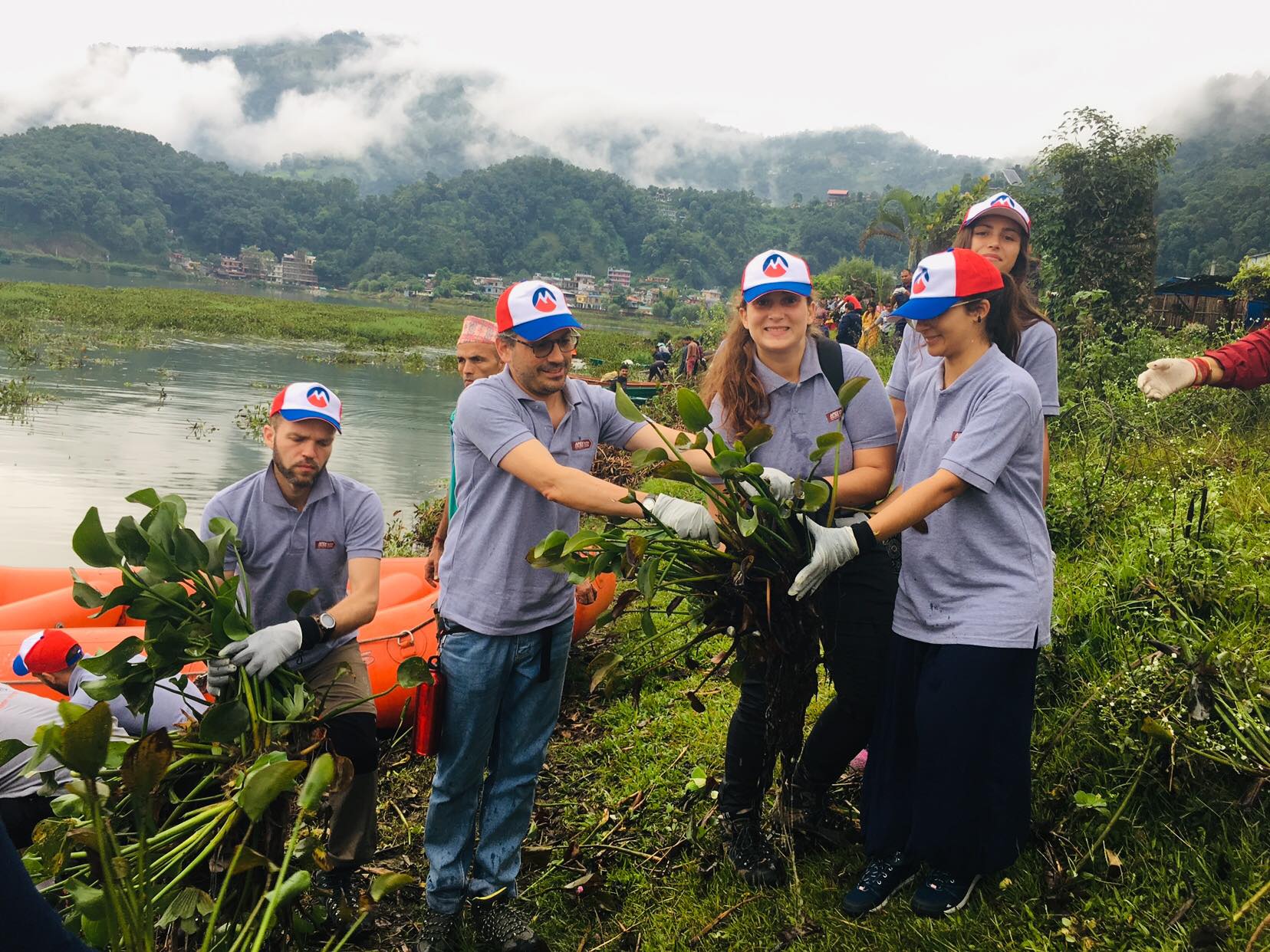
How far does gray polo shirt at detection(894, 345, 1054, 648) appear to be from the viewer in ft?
7.67

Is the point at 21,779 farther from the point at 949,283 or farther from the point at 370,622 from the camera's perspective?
the point at 949,283

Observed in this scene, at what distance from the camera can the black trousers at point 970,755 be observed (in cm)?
238

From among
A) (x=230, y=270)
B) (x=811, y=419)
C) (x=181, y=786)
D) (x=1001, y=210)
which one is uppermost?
(x=230, y=270)

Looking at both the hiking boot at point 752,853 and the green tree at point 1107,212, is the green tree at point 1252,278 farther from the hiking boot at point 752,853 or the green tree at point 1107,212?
the hiking boot at point 752,853

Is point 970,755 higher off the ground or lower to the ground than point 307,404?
lower

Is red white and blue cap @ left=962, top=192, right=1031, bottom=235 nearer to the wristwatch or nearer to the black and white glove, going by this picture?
the black and white glove

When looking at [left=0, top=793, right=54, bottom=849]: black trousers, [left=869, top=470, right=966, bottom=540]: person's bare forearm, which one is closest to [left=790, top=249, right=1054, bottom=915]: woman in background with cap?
[left=869, top=470, right=966, bottom=540]: person's bare forearm

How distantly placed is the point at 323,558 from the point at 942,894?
7.05 feet

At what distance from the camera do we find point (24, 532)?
8992 millimetres

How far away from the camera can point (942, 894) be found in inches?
98.8

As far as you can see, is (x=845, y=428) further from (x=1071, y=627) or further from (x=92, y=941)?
(x=92, y=941)

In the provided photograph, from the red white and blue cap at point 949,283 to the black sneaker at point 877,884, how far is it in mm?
1498

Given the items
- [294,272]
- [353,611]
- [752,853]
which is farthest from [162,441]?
[294,272]

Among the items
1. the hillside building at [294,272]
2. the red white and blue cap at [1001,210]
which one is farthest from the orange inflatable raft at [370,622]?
the hillside building at [294,272]
